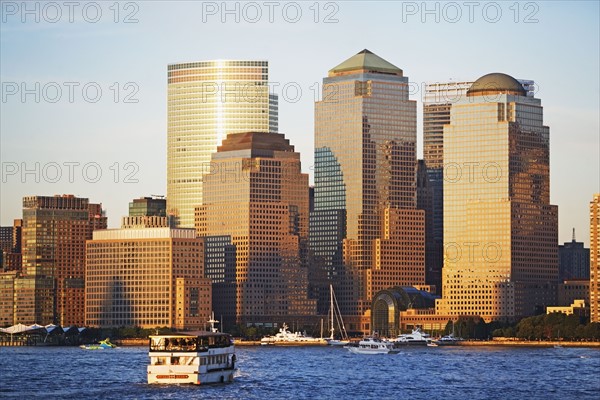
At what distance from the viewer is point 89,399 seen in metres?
197

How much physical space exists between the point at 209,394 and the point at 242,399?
370cm

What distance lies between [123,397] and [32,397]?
10470 mm

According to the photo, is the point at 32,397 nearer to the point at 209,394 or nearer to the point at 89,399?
the point at 89,399

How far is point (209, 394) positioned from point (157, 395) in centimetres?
566

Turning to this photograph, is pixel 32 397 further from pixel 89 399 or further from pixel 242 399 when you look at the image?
pixel 242 399

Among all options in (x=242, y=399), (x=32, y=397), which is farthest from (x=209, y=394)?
(x=32, y=397)

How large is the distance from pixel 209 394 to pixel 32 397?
773 inches

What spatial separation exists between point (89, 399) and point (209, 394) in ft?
42.7

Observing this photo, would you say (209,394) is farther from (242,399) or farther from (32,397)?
(32,397)

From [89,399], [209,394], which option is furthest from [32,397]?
[209,394]

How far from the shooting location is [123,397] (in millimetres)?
197625

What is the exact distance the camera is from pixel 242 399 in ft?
648

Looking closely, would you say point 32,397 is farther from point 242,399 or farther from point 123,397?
point 242,399

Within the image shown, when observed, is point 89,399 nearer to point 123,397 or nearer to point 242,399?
point 123,397
